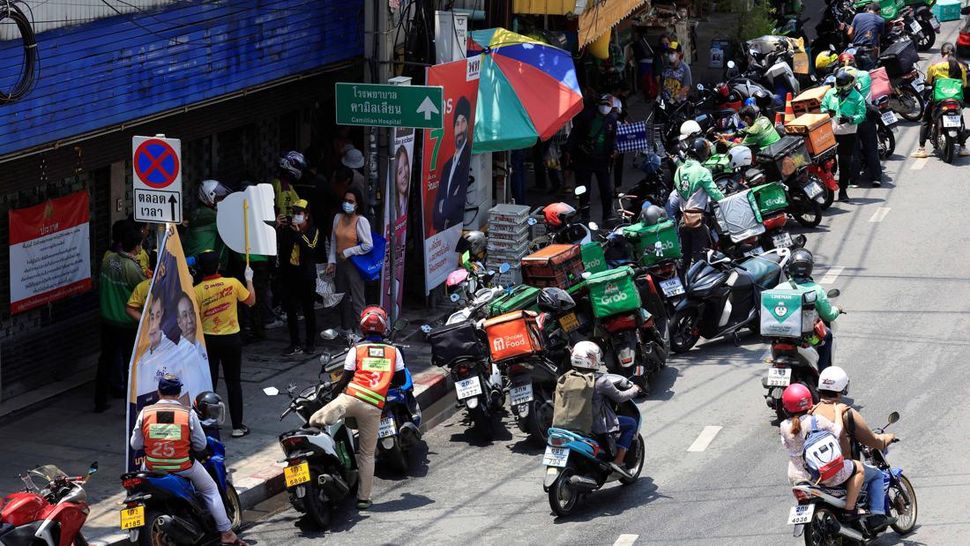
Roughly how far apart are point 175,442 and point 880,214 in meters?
13.4

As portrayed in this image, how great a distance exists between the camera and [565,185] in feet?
77.6

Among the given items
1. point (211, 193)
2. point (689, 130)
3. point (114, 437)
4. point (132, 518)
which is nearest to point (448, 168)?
point (211, 193)

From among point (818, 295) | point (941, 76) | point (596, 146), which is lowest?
point (818, 295)

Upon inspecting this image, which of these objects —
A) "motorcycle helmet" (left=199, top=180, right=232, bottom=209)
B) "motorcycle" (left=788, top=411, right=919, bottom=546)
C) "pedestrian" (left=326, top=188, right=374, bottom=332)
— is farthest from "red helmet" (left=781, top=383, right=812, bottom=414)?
"motorcycle helmet" (left=199, top=180, right=232, bottom=209)

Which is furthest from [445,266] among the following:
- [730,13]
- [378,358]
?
[730,13]

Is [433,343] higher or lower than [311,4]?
lower

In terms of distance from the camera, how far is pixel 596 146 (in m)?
21.2

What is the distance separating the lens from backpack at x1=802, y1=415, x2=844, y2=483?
36.5ft

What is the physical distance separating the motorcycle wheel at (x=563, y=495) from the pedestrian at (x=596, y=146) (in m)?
8.76

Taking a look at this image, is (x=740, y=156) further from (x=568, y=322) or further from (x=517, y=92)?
(x=568, y=322)

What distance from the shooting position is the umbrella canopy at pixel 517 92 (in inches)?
738

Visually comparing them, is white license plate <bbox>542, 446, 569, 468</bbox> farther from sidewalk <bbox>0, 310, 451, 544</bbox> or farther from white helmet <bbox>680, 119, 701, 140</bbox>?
white helmet <bbox>680, 119, 701, 140</bbox>

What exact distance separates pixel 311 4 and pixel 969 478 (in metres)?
8.87

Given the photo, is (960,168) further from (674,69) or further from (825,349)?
(825,349)
